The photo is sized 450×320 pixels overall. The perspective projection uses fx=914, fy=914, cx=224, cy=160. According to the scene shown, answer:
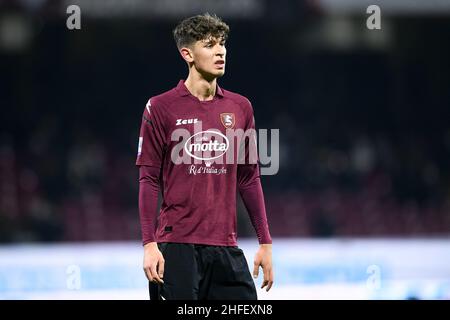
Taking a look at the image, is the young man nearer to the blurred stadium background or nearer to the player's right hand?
the player's right hand

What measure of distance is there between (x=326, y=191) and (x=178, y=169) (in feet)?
28.5

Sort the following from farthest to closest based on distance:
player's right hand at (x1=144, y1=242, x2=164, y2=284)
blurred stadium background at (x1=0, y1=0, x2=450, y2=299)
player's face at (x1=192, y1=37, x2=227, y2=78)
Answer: blurred stadium background at (x1=0, y1=0, x2=450, y2=299), player's face at (x1=192, y1=37, x2=227, y2=78), player's right hand at (x1=144, y1=242, x2=164, y2=284)

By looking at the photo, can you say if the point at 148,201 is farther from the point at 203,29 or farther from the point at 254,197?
the point at 203,29

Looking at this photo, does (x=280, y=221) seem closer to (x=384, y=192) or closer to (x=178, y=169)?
(x=384, y=192)

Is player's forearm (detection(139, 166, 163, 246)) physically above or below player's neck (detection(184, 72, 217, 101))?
below

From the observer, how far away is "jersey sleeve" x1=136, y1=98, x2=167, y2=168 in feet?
13.5

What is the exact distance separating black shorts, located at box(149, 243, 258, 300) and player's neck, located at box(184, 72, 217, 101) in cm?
70

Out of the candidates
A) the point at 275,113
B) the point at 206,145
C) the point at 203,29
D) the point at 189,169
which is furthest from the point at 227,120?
the point at 275,113

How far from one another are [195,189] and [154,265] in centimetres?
40

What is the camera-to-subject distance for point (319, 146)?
42.7 feet

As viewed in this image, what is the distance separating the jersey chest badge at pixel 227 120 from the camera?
416 centimetres

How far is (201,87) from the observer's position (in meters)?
4.23

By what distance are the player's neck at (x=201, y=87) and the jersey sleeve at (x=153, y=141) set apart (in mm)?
208

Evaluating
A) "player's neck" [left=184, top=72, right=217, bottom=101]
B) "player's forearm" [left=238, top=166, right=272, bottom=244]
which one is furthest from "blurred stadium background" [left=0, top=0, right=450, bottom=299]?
"player's neck" [left=184, top=72, right=217, bottom=101]
